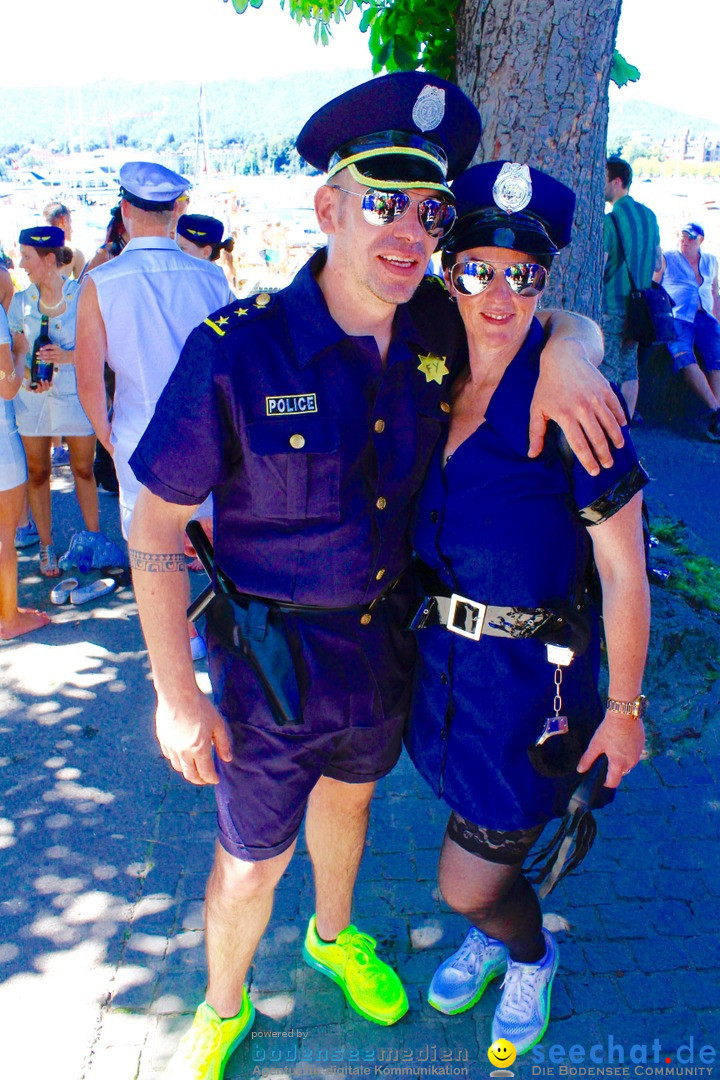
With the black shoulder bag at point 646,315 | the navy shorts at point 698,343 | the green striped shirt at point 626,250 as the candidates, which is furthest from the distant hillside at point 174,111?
the black shoulder bag at point 646,315

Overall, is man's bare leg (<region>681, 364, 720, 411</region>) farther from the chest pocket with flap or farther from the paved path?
the chest pocket with flap

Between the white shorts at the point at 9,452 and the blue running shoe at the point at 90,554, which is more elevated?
the white shorts at the point at 9,452

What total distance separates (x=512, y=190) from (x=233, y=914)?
6.30 feet

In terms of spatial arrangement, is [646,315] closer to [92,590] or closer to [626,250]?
[626,250]

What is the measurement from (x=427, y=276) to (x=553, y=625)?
1.06m

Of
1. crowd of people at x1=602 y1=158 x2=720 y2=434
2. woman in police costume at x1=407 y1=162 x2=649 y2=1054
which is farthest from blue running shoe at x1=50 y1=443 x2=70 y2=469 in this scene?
woman in police costume at x1=407 y1=162 x2=649 y2=1054

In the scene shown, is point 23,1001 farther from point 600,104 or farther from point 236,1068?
point 600,104

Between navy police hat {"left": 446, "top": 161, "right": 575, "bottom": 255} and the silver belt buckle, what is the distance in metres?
0.83

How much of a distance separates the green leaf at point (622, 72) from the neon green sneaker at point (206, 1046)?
447cm

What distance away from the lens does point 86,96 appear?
527ft

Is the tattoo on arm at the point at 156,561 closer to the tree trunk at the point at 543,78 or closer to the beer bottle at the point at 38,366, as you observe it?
the tree trunk at the point at 543,78

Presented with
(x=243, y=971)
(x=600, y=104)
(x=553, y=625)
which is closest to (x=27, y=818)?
(x=243, y=971)

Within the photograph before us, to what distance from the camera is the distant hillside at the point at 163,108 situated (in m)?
111

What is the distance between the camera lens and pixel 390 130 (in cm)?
194
